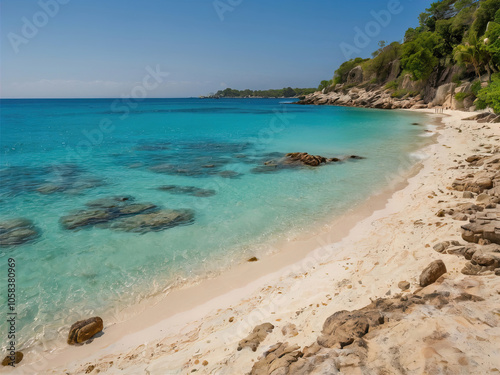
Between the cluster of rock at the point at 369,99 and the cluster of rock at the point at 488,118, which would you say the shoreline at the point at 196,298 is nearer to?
the cluster of rock at the point at 488,118

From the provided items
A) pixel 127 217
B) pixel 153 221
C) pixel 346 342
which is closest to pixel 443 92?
pixel 153 221

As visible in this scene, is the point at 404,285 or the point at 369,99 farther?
the point at 369,99

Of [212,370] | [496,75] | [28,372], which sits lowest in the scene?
[28,372]

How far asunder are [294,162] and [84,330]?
16.2m

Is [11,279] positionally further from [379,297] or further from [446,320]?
[446,320]

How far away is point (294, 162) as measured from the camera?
65.7 feet

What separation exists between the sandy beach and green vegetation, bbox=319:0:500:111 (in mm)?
30697

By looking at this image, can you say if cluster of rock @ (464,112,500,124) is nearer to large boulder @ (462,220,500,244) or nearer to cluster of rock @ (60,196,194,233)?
large boulder @ (462,220,500,244)

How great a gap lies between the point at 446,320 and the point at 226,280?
4956mm

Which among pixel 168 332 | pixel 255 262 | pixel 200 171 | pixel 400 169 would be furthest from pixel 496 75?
pixel 168 332

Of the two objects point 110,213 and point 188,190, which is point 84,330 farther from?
point 188,190

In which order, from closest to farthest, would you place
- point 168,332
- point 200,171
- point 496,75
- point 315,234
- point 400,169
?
1. point 168,332
2. point 315,234
3. point 400,169
4. point 200,171
5. point 496,75

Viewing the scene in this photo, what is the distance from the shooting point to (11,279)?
25.6 ft

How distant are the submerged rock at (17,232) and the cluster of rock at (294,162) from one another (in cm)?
1150
